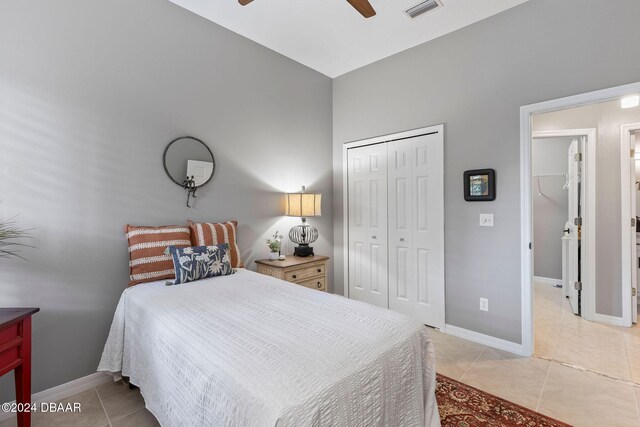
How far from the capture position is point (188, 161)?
2578 millimetres

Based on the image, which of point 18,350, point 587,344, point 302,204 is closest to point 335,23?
point 302,204

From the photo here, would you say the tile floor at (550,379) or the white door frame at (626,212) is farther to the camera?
the white door frame at (626,212)

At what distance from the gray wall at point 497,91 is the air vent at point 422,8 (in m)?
0.52

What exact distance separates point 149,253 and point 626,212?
4.52m

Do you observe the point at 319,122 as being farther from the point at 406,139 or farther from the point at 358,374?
the point at 358,374

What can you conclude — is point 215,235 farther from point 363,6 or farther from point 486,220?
point 486,220

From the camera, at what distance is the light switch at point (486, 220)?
108 inches

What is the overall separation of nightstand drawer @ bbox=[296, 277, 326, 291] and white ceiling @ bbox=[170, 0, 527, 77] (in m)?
2.57

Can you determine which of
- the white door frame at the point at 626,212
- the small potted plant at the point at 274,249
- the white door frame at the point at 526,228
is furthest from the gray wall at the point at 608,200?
the small potted plant at the point at 274,249

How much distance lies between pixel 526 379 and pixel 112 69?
392cm

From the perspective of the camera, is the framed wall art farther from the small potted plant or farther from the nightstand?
the small potted plant

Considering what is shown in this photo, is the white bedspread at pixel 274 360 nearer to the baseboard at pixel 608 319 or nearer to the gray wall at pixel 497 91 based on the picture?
the gray wall at pixel 497 91

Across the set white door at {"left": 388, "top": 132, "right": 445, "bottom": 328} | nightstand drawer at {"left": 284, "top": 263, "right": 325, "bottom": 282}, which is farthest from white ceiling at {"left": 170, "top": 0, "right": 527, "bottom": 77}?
nightstand drawer at {"left": 284, "top": 263, "right": 325, "bottom": 282}

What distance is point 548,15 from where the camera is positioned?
7.93ft
